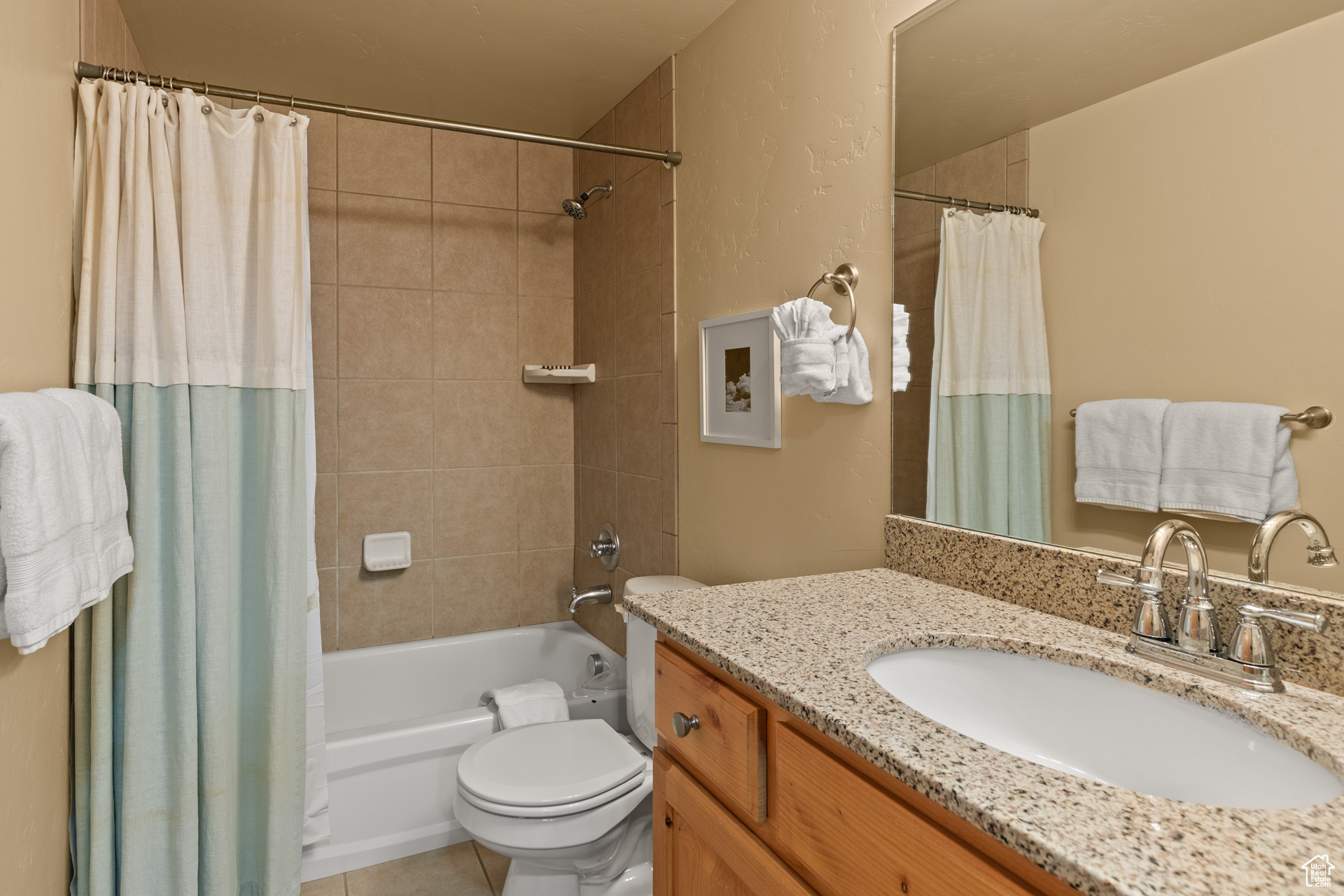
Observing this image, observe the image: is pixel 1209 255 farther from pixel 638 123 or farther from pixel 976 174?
pixel 638 123

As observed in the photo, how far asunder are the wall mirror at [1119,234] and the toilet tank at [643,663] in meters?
0.84

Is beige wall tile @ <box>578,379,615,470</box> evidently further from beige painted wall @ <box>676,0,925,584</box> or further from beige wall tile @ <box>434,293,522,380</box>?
beige painted wall @ <box>676,0,925,584</box>

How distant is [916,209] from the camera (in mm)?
1365

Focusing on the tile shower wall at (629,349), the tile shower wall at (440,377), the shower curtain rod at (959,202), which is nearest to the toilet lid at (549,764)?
the tile shower wall at (629,349)

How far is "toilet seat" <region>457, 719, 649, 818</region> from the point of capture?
5.40 ft

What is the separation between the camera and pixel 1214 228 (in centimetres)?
89

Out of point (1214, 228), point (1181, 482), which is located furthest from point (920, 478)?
point (1214, 228)

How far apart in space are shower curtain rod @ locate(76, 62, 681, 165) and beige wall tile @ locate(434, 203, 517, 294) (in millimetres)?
874

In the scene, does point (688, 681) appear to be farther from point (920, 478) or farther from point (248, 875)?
point (248, 875)

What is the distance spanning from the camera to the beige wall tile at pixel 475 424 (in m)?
2.83

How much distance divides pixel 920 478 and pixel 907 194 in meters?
0.53

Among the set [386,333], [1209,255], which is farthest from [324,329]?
[1209,255]

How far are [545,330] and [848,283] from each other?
1.74 m

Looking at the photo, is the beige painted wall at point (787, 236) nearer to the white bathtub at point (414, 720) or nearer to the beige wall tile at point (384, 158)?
the white bathtub at point (414, 720)
